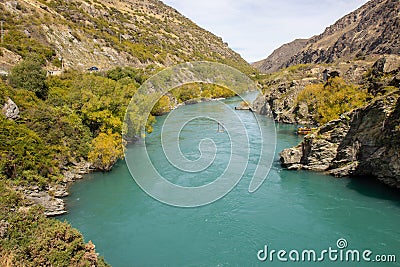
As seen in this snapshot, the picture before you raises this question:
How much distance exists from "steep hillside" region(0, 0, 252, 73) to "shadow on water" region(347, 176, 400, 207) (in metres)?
33.9

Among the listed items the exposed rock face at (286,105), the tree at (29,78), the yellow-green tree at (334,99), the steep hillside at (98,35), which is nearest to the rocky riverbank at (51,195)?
the tree at (29,78)

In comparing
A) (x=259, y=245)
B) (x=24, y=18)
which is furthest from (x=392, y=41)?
(x=259, y=245)

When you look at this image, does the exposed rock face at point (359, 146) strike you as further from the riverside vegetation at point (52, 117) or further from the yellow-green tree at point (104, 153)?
the riverside vegetation at point (52, 117)

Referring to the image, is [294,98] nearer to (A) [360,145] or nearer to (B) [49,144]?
A: (A) [360,145]

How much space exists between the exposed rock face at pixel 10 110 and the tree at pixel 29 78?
22.6ft

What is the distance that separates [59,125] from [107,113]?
4.08 m

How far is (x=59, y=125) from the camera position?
75.2 ft

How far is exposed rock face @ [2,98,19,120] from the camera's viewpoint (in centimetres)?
2022

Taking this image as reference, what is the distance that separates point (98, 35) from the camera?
6216 centimetres

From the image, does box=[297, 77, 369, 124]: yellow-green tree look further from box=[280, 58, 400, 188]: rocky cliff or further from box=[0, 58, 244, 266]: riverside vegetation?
box=[0, 58, 244, 266]: riverside vegetation

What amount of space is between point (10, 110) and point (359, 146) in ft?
78.0

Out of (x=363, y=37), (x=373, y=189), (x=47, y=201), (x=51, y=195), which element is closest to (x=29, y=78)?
(x=51, y=195)

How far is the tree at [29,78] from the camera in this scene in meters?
27.6

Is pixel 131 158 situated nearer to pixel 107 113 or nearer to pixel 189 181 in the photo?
pixel 107 113
